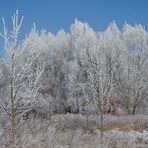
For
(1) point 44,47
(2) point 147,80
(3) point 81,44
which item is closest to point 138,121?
(2) point 147,80

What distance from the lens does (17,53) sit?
8188mm

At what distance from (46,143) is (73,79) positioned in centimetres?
2641

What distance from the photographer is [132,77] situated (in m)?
35.2

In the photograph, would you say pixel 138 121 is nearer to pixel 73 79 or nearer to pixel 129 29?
pixel 73 79

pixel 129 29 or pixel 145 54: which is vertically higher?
pixel 129 29

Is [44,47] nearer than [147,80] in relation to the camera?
No

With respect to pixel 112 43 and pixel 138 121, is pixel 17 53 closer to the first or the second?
pixel 138 121

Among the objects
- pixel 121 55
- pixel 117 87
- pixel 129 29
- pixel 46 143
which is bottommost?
pixel 46 143

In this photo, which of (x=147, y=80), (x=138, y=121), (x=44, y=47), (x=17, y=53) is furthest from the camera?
(x=44, y=47)

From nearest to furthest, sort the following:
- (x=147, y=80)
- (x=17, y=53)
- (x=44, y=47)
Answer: (x=17, y=53), (x=147, y=80), (x=44, y=47)

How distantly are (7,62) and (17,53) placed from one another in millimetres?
365

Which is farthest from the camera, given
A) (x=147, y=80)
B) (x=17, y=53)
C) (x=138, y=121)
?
(x=147, y=80)

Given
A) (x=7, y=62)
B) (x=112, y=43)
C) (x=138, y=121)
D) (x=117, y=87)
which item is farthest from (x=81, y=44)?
(x=7, y=62)

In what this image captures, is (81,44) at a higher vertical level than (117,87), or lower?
higher
